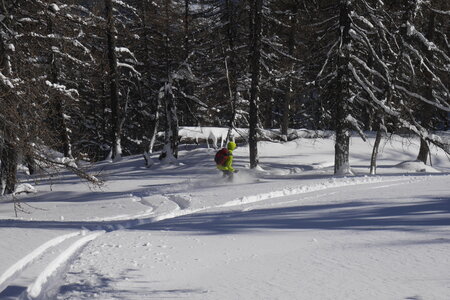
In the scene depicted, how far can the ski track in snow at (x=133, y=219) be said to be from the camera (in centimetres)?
578

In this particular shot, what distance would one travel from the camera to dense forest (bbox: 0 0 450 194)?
11.9 meters

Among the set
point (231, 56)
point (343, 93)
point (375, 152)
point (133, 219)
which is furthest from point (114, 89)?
point (133, 219)

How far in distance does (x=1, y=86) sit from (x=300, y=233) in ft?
22.2

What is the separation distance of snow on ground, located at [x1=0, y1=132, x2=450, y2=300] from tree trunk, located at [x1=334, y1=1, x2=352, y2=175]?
373 cm

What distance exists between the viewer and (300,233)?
7.42 m

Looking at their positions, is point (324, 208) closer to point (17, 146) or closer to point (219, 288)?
point (219, 288)

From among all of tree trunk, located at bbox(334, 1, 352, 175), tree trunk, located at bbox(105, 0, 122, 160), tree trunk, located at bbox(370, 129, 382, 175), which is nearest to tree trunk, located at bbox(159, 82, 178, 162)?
tree trunk, located at bbox(105, 0, 122, 160)

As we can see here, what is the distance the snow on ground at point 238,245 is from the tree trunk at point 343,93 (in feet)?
12.2

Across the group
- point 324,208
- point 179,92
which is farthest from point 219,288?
point 179,92

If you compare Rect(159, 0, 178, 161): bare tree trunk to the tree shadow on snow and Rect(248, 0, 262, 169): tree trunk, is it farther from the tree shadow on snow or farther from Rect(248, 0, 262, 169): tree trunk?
the tree shadow on snow

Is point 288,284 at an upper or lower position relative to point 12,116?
lower

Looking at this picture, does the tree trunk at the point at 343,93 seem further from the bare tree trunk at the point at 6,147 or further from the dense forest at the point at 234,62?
the bare tree trunk at the point at 6,147

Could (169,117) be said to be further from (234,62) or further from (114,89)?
(234,62)

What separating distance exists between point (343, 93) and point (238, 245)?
1152 centimetres
